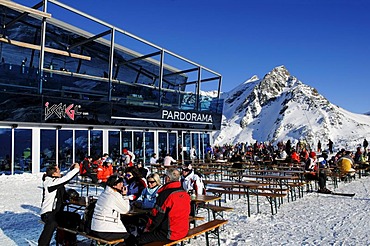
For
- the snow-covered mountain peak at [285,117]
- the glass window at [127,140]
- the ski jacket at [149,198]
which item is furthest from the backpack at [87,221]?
the snow-covered mountain peak at [285,117]

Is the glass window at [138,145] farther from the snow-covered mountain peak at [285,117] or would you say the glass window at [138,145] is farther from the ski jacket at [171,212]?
the snow-covered mountain peak at [285,117]

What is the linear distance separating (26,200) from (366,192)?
33.4 feet

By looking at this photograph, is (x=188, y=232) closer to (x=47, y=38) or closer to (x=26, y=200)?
(x=26, y=200)

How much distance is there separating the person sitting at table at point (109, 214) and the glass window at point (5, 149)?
1021cm

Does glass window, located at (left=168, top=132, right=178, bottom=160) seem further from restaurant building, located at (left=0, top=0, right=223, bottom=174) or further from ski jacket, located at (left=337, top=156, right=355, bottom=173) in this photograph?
ski jacket, located at (left=337, top=156, right=355, bottom=173)

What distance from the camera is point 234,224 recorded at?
6.47 m

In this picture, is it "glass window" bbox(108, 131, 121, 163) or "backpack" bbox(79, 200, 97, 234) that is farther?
"glass window" bbox(108, 131, 121, 163)

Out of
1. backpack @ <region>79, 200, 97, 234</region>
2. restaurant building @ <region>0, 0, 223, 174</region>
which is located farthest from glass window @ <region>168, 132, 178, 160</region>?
backpack @ <region>79, 200, 97, 234</region>

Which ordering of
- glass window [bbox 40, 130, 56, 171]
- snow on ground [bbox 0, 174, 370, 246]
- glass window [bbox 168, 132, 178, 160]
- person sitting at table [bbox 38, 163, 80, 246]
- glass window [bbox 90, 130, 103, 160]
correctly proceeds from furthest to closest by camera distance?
glass window [bbox 168, 132, 178, 160] < glass window [bbox 90, 130, 103, 160] < glass window [bbox 40, 130, 56, 171] < snow on ground [bbox 0, 174, 370, 246] < person sitting at table [bbox 38, 163, 80, 246]

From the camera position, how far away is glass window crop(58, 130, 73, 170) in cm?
1416

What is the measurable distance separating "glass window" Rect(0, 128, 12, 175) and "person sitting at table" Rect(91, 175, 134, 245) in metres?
10.2

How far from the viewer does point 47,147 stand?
45.2 feet

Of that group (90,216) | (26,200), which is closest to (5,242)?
(90,216)

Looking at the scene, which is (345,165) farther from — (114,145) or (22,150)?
(22,150)
